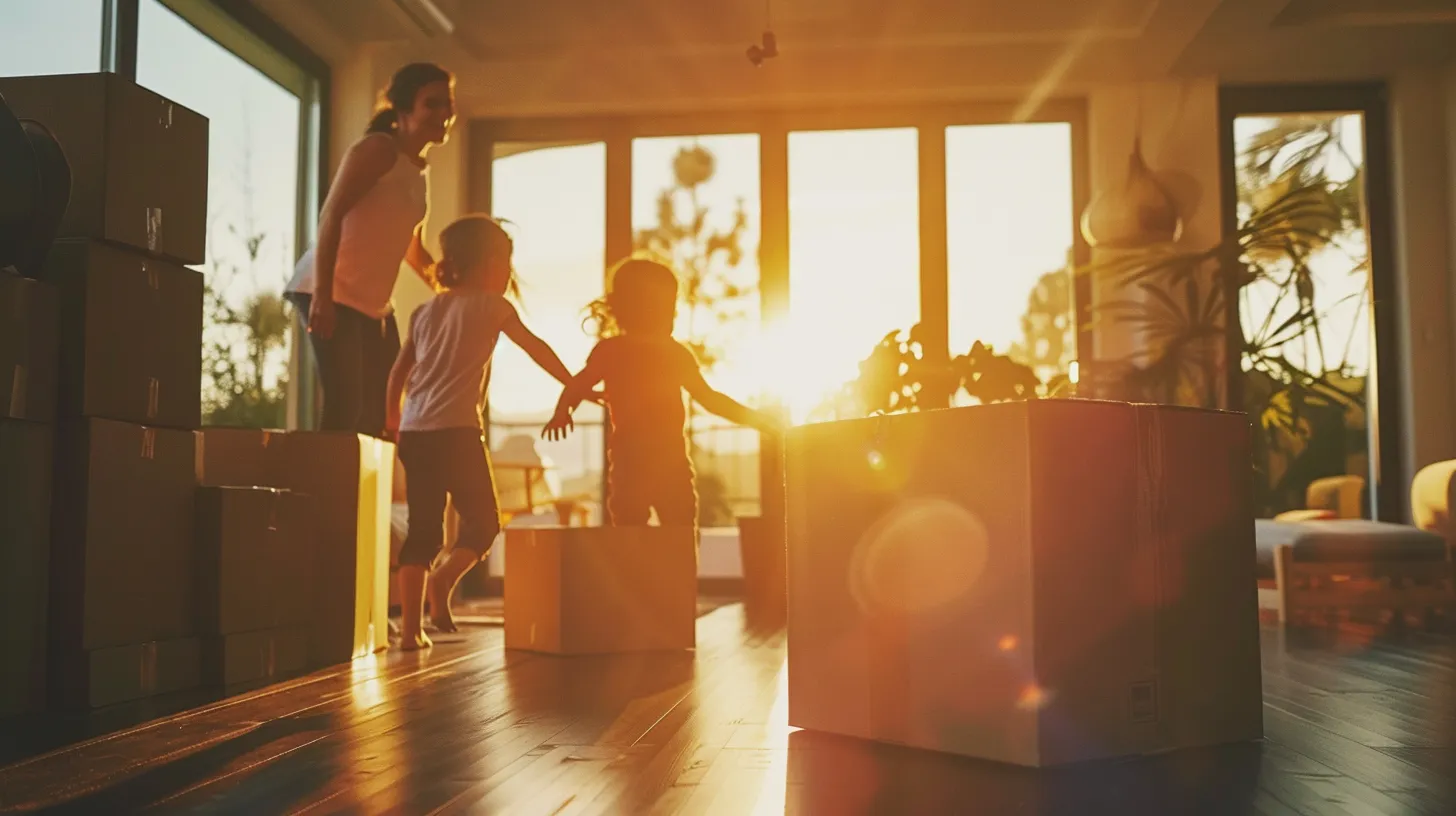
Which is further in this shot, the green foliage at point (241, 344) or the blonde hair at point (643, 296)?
the green foliage at point (241, 344)

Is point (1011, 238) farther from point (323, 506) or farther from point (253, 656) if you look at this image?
point (253, 656)

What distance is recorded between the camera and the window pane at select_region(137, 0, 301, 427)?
15.0ft

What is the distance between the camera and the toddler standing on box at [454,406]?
3.55 m

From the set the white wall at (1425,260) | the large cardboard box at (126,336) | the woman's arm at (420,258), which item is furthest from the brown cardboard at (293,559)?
the white wall at (1425,260)

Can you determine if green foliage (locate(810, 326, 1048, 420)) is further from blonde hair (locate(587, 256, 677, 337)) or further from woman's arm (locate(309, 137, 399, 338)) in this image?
woman's arm (locate(309, 137, 399, 338))

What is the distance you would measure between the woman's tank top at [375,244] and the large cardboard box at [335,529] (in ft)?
1.34

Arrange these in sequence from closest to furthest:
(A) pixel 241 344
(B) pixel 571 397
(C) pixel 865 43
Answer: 1. (B) pixel 571 397
2. (A) pixel 241 344
3. (C) pixel 865 43

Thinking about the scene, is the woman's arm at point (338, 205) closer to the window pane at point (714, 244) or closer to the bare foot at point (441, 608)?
the bare foot at point (441, 608)

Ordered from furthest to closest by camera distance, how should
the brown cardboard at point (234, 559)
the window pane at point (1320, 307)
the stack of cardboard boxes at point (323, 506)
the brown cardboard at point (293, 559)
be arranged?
the window pane at point (1320, 307) < the stack of cardboard boxes at point (323, 506) < the brown cardboard at point (293, 559) < the brown cardboard at point (234, 559)

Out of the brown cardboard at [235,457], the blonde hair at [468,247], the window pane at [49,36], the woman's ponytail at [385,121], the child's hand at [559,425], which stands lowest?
the brown cardboard at [235,457]

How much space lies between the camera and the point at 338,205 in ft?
11.3

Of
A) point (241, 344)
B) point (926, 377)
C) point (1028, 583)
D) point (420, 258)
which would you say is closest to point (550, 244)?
point (241, 344)

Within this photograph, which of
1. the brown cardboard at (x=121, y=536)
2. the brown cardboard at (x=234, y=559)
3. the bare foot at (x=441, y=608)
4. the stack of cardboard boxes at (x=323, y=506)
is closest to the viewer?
the brown cardboard at (x=121, y=536)

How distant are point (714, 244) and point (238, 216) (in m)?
2.53
